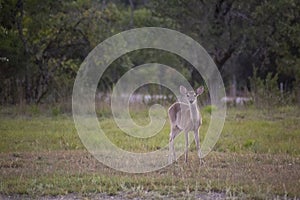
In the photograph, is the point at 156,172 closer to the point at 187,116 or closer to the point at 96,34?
the point at 187,116

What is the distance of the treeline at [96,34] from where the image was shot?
2181 centimetres

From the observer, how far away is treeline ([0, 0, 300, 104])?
21.8 m

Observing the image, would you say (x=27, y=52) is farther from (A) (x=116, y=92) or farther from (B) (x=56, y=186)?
(B) (x=56, y=186)

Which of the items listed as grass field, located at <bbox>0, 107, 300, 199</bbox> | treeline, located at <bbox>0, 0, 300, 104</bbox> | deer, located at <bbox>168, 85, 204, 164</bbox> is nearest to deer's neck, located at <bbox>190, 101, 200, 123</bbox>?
deer, located at <bbox>168, 85, 204, 164</bbox>

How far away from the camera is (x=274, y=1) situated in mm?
24266

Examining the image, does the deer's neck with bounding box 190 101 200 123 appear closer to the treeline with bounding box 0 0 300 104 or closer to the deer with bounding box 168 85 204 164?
the deer with bounding box 168 85 204 164

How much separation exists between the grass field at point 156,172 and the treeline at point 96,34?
18.6 feet

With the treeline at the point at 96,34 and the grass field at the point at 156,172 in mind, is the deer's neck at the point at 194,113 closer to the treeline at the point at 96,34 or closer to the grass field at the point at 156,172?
the grass field at the point at 156,172

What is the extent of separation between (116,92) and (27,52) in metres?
3.79

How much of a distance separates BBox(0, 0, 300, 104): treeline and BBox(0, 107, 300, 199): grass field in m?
5.67

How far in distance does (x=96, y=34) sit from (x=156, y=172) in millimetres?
14897

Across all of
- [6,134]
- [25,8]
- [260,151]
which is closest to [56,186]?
[260,151]

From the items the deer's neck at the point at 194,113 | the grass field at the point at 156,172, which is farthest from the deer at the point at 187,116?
the grass field at the point at 156,172

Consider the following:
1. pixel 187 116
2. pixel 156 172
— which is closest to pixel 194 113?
pixel 187 116
